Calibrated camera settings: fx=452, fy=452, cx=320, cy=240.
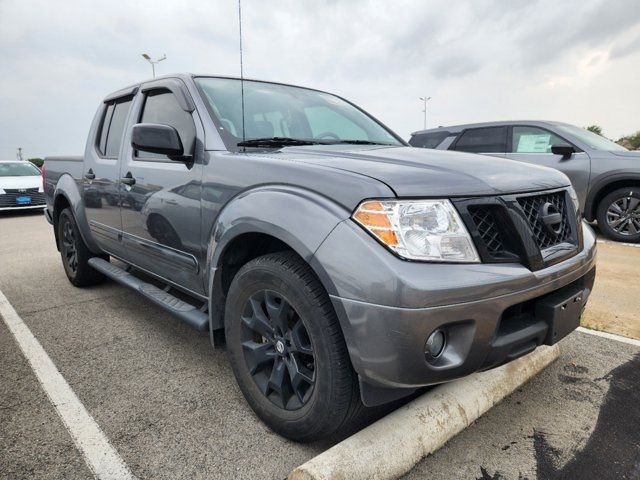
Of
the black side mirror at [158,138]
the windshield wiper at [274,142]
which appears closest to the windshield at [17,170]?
the black side mirror at [158,138]

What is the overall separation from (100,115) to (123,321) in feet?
6.06

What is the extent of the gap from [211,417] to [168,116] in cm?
185

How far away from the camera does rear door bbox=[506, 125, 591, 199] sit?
6309mm

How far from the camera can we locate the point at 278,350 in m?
1.99

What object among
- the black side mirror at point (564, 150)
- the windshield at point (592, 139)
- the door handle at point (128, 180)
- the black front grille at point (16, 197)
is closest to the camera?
the door handle at point (128, 180)

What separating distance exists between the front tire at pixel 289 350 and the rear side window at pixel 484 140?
237 inches

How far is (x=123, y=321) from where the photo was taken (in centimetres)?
350

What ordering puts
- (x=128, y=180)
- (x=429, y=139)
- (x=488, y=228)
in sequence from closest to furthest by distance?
1. (x=488, y=228)
2. (x=128, y=180)
3. (x=429, y=139)

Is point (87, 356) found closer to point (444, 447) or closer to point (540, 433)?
point (444, 447)

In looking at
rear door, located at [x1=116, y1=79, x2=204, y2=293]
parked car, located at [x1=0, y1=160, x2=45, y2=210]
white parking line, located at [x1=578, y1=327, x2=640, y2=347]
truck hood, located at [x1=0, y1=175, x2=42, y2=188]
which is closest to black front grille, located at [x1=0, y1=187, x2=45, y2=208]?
parked car, located at [x1=0, y1=160, x2=45, y2=210]

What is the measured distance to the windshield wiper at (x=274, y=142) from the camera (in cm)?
241

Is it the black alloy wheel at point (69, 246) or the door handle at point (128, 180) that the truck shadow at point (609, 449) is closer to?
the door handle at point (128, 180)

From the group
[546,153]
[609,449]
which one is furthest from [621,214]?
[609,449]

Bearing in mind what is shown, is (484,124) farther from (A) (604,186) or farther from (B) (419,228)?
(B) (419,228)
